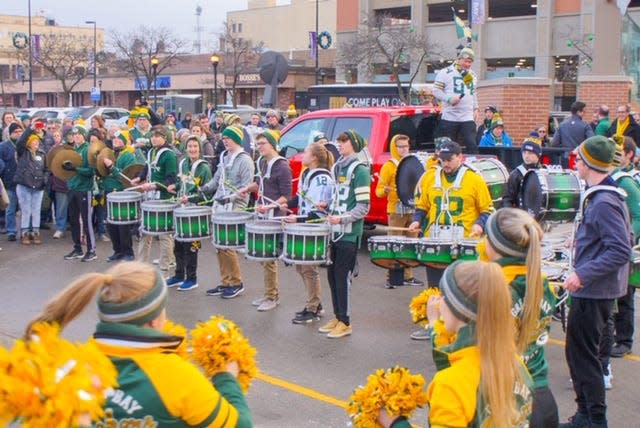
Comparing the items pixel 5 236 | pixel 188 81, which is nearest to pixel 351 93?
pixel 5 236

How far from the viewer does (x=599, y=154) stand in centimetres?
562

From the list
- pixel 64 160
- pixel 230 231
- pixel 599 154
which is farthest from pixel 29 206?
pixel 599 154

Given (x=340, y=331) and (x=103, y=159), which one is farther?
(x=103, y=159)

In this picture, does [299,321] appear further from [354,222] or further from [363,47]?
[363,47]

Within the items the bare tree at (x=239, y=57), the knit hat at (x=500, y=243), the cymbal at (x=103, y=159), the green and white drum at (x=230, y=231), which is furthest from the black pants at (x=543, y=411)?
the bare tree at (x=239, y=57)

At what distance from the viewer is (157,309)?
9.68ft

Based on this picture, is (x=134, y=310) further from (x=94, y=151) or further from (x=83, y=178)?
(x=83, y=178)

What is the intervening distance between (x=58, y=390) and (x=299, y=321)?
6407mm

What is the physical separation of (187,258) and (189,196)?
76cm

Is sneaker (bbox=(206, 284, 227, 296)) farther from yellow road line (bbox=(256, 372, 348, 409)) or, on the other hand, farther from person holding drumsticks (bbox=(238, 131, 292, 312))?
yellow road line (bbox=(256, 372, 348, 409))

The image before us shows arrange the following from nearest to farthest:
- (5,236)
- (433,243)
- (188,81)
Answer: (433,243)
(5,236)
(188,81)

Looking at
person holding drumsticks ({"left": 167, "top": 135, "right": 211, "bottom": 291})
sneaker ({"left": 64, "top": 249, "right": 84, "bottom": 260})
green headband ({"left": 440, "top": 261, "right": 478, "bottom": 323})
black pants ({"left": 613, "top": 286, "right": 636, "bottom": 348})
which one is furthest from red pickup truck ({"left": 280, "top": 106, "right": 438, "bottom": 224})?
green headband ({"left": 440, "top": 261, "right": 478, "bottom": 323})

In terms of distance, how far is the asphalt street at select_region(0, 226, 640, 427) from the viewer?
21.4 ft

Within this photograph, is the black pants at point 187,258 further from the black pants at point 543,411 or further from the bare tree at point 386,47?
the bare tree at point 386,47
